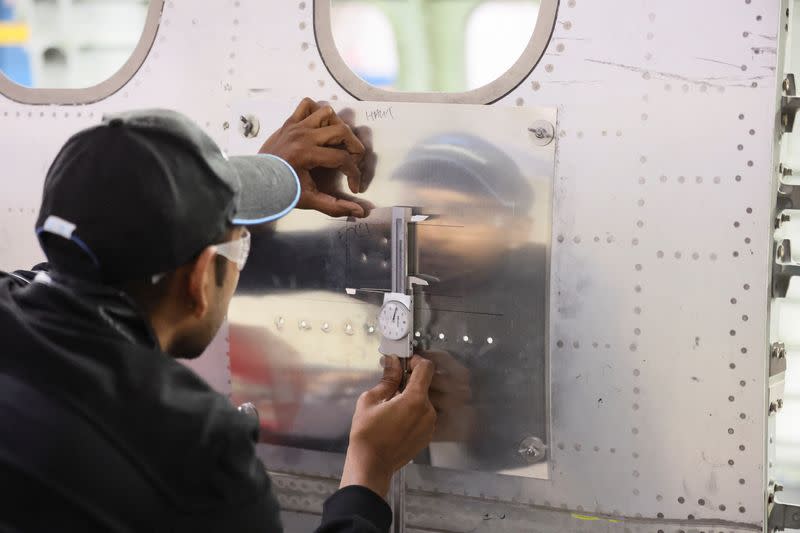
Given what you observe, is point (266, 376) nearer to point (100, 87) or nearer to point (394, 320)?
point (394, 320)

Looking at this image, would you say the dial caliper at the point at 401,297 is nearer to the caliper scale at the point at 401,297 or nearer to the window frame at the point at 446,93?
the caliper scale at the point at 401,297

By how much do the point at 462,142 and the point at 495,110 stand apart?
114 mm

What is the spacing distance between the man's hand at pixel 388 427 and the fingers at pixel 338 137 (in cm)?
55

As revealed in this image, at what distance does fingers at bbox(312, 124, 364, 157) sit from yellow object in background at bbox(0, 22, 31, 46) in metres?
1.61

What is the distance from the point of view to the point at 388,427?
1.94m

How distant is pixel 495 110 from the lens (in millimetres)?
2090

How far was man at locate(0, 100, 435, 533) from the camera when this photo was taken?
1.19m

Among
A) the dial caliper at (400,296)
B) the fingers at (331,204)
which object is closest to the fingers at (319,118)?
the fingers at (331,204)

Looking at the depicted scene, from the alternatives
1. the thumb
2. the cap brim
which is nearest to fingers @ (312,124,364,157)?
the cap brim

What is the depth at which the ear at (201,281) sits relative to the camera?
1393 millimetres

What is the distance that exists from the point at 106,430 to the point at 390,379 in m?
1.01

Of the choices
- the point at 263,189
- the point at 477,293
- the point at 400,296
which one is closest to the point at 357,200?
the point at 400,296

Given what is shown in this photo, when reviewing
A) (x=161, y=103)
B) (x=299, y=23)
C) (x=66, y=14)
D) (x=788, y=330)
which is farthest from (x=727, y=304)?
(x=66, y=14)

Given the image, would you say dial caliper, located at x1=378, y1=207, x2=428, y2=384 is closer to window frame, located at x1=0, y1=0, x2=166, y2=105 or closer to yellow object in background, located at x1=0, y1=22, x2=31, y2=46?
window frame, located at x1=0, y1=0, x2=166, y2=105
